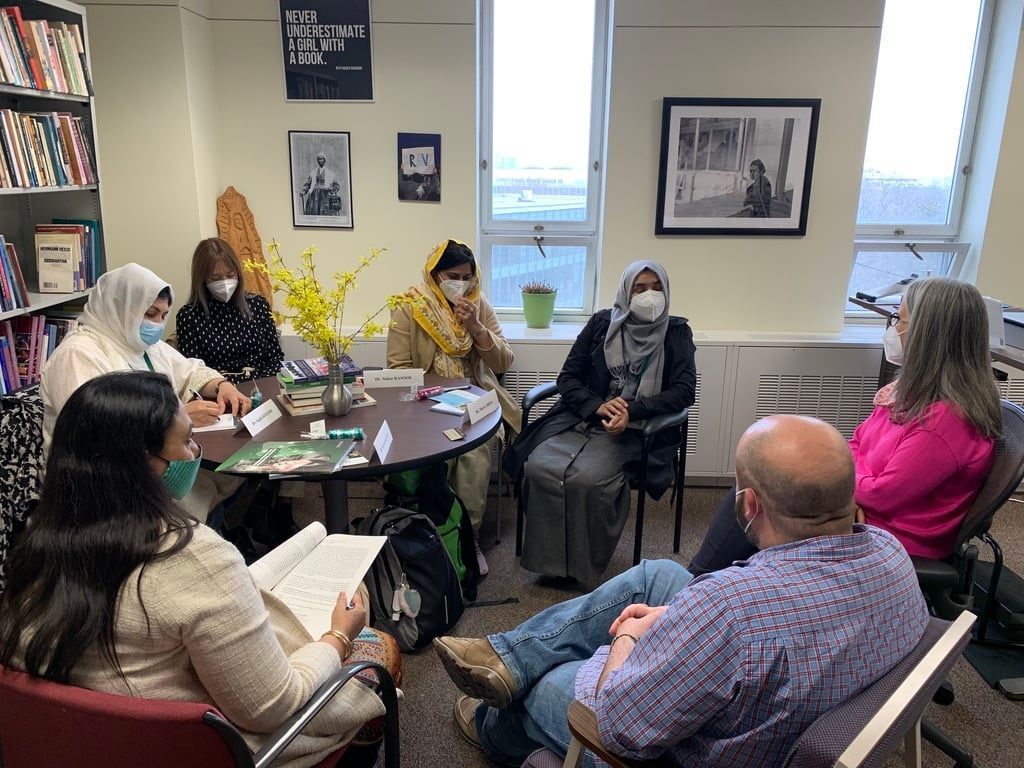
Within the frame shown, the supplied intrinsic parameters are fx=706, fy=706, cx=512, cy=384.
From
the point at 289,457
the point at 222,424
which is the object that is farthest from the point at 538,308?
the point at 289,457

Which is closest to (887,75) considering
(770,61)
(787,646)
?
(770,61)

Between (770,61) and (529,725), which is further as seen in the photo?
(770,61)

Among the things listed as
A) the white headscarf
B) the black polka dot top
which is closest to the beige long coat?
the black polka dot top

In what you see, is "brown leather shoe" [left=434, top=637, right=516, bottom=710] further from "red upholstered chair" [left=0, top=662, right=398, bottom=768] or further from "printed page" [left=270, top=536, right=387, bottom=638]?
"red upholstered chair" [left=0, top=662, right=398, bottom=768]

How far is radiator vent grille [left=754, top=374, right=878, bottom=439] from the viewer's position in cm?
353

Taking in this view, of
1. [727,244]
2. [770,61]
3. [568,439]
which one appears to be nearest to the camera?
[568,439]

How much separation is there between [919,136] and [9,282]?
164 inches

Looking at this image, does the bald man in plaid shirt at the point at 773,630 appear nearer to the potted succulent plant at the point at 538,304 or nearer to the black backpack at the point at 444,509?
the black backpack at the point at 444,509

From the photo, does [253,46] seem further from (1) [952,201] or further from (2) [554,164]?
(1) [952,201]

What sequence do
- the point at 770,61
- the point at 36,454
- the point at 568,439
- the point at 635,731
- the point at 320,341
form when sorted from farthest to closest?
the point at 770,61
the point at 568,439
the point at 320,341
the point at 36,454
the point at 635,731

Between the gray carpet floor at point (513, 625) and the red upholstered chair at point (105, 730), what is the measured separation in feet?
3.60

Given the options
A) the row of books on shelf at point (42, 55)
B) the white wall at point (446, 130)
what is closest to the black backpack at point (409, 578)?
the white wall at point (446, 130)

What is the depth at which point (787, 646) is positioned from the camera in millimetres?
1074

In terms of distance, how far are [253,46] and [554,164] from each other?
1556 millimetres
